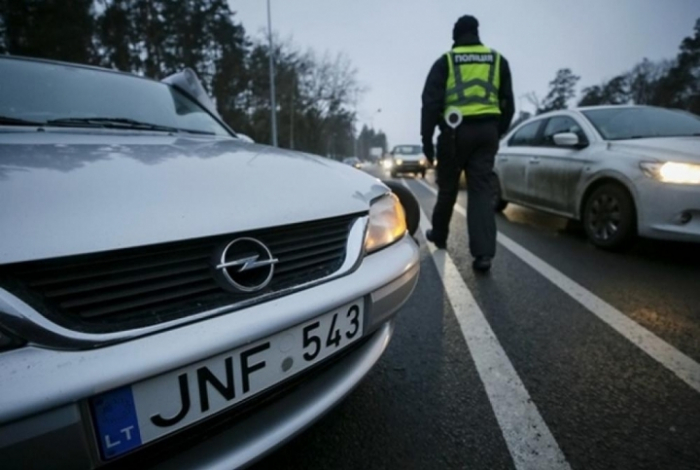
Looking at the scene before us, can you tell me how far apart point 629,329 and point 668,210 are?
143 centimetres

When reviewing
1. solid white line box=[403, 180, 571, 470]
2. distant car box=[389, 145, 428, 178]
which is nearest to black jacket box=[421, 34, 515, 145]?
solid white line box=[403, 180, 571, 470]

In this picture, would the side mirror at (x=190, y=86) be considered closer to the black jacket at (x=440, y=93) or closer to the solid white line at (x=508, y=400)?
the black jacket at (x=440, y=93)

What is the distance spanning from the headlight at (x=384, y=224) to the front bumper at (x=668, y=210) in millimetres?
2511

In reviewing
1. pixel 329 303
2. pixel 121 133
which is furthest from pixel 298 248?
Result: pixel 121 133

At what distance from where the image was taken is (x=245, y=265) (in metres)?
0.92

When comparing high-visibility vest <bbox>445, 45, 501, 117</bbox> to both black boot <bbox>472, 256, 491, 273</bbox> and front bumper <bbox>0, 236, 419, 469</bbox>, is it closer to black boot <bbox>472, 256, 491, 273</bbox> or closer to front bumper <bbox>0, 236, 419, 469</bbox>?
black boot <bbox>472, 256, 491, 273</bbox>

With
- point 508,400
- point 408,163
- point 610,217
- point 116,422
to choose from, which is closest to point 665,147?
point 610,217

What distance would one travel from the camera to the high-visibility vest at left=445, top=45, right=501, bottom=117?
9.18 ft

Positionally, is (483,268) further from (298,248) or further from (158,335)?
(158,335)

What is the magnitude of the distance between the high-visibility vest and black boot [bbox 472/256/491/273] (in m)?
1.09

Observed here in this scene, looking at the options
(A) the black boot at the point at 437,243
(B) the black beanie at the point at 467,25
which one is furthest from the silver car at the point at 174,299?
(A) the black boot at the point at 437,243

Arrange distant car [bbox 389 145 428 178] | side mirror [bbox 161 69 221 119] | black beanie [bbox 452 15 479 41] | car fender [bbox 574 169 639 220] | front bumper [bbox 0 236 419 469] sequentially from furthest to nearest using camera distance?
distant car [bbox 389 145 428 178]
car fender [bbox 574 169 639 220]
black beanie [bbox 452 15 479 41]
side mirror [bbox 161 69 221 119]
front bumper [bbox 0 236 419 469]

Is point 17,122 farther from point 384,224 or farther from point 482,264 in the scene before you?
point 482,264

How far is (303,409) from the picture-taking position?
3.20 feet
